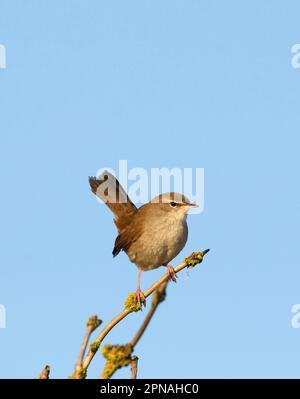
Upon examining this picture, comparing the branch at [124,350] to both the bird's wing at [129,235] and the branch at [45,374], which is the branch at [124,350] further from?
the bird's wing at [129,235]

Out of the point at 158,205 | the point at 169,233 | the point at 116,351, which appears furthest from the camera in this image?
the point at 158,205

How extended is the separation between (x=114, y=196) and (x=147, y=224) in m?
1.14

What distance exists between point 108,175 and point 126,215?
2.50 ft

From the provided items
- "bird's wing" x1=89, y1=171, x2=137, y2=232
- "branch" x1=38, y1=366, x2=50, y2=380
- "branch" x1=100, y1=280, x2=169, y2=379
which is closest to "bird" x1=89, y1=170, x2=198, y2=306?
"bird's wing" x1=89, y1=171, x2=137, y2=232

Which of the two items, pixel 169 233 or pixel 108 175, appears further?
pixel 108 175

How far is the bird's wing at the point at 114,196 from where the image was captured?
33.6 ft

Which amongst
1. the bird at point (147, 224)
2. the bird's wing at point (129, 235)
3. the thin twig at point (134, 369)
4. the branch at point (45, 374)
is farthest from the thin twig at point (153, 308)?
the bird's wing at point (129, 235)

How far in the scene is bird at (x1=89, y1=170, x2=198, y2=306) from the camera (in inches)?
357

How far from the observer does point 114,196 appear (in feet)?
34.2
